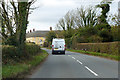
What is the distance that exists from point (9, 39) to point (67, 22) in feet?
190

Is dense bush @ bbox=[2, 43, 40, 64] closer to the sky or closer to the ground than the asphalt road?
closer to the sky

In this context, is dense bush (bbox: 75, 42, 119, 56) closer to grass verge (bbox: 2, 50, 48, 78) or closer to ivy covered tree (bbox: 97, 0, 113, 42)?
ivy covered tree (bbox: 97, 0, 113, 42)

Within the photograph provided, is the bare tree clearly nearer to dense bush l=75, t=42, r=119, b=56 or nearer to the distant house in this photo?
dense bush l=75, t=42, r=119, b=56

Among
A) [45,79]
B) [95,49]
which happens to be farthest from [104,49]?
[45,79]

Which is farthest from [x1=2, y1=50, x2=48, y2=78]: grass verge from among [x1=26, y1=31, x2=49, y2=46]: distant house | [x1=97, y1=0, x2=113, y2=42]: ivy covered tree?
[x1=26, y1=31, x2=49, y2=46]: distant house

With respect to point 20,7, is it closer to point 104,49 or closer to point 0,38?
point 0,38

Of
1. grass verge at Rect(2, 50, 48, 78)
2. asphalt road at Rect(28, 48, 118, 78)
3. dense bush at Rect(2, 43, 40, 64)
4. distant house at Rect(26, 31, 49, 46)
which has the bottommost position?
asphalt road at Rect(28, 48, 118, 78)

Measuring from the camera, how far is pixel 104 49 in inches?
1155

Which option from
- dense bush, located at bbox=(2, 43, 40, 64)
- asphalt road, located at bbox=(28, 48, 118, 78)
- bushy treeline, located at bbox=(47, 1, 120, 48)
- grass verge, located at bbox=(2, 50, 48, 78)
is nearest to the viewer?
grass verge, located at bbox=(2, 50, 48, 78)

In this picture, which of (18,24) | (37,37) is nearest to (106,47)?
(18,24)

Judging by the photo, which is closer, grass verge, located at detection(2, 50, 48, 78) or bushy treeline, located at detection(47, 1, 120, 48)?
grass verge, located at detection(2, 50, 48, 78)

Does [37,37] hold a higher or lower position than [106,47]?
higher

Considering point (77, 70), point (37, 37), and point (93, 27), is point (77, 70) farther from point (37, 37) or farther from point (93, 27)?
point (37, 37)

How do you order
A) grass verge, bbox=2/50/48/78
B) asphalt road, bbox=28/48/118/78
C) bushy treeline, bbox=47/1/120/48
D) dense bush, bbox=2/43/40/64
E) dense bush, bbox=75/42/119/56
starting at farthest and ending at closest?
bushy treeline, bbox=47/1/120/48 → dense bush, bbox=75/42/119/56 → dense bush, bbox=2/43/40/64 → asphalt road, bbox=28/48/118/78 → grass verge, bbox=2/50/48/78
